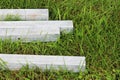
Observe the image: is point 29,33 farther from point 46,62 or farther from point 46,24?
point 46,62

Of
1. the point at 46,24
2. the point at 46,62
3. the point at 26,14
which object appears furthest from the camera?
the point at 26,14

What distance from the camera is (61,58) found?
265 cm

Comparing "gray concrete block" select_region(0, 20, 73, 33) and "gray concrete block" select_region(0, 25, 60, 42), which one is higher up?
"gray concrete block" select_region(0, 20, 73, 33)

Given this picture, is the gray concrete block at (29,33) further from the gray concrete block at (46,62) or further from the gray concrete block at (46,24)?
the gray concrete block at (46,62)

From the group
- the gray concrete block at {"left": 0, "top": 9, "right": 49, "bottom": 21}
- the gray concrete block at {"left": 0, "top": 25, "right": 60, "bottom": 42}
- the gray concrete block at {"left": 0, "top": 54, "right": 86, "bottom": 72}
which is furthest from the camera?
the gray concrete block at {"left": 0, "top": 9, "right": 49, "bottom": 21}

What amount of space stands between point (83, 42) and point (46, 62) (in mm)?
453

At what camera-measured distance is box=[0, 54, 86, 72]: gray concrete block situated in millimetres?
2596

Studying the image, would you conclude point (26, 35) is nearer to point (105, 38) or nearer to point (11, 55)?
point (11, 55)

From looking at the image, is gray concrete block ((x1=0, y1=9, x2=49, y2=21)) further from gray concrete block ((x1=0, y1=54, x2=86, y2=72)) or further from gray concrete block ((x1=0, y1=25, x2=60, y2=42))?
gray concrete block ((x1=0, y1=54, x2=86, y2=72))

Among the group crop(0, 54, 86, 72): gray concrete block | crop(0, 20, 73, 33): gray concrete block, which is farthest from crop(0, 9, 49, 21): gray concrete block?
crop(0, 54, 86, 72): gray concrete block

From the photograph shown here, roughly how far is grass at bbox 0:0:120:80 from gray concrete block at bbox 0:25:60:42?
0.14ft

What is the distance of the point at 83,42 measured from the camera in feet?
9.53

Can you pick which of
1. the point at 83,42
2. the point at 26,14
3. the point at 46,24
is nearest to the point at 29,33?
the point at 46,24

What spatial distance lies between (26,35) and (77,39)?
436 mm
